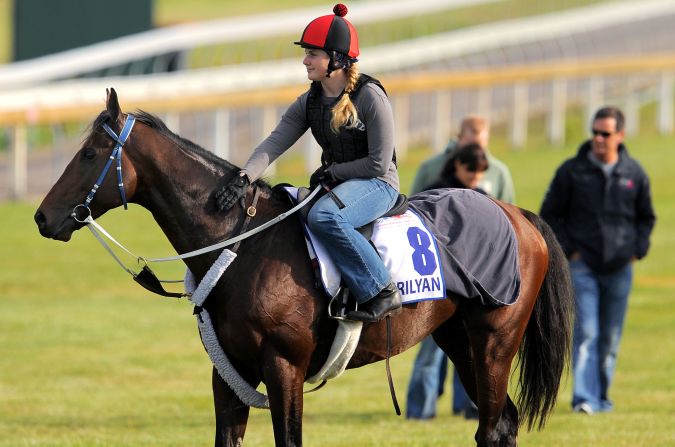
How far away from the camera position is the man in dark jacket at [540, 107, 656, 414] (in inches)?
Result: 432

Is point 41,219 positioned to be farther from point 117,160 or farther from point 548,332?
point 548,332

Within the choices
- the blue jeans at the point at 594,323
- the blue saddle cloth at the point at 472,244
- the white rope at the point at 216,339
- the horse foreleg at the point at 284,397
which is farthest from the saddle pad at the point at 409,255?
the blue jeans at the point at 594,323

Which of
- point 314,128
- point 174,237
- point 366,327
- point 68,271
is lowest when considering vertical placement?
point 68,271

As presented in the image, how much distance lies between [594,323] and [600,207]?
0.86 m

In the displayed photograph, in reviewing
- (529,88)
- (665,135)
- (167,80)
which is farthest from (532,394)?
(529,88)

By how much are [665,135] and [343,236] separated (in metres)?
24.4

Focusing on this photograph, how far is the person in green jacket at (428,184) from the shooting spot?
10.7m

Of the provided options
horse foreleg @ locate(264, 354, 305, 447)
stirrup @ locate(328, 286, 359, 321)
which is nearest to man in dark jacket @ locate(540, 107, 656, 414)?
stirrup @ locate(328, 286, 359, 321)

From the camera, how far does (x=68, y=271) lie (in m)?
19.2

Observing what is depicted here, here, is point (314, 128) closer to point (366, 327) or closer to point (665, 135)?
point (366, 327)

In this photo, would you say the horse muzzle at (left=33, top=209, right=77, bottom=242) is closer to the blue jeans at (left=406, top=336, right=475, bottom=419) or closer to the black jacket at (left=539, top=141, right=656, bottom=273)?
the blue jeans at (left=406, top=336, right=475, bottom=419)

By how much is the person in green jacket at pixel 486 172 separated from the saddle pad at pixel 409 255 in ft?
9.82

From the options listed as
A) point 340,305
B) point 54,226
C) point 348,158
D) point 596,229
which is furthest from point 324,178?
point 596,229

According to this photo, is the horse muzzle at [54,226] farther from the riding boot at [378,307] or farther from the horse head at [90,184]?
the riding boot at [378,307]
